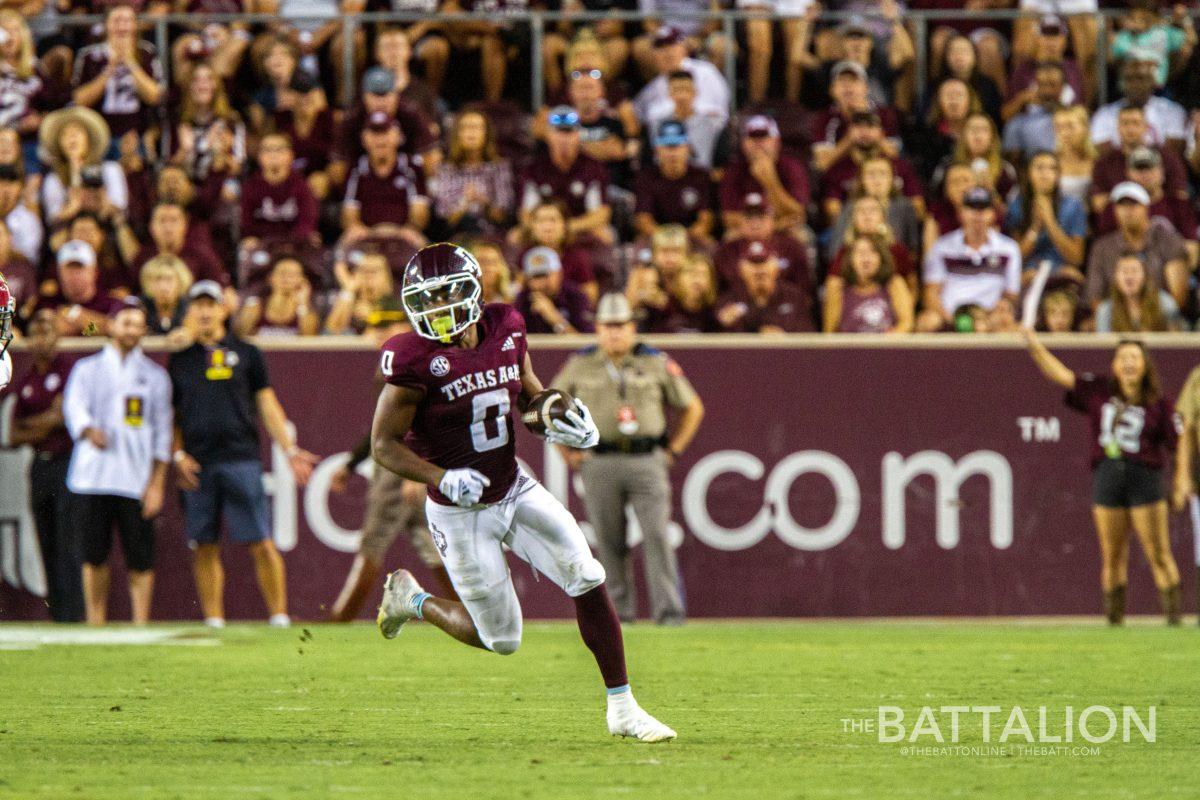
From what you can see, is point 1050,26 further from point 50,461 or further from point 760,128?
point 50,461

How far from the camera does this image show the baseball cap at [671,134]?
14.7 metres

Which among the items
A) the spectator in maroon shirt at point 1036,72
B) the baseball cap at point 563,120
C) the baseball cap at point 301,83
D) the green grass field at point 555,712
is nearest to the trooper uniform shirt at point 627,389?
the green grass field at point 555,712

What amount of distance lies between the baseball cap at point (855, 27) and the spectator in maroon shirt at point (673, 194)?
1784mm

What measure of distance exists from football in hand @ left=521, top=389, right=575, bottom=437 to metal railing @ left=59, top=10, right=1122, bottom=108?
8805 millimetres

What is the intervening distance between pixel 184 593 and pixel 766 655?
5226mm

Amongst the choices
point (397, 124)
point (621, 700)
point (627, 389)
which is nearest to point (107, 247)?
point (397, 124)

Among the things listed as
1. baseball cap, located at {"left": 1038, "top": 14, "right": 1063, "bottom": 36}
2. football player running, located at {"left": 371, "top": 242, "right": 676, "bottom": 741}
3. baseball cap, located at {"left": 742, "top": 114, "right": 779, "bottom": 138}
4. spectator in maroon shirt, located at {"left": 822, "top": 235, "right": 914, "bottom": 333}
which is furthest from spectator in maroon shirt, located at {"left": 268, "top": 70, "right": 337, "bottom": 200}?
football player running, located at {"left": 371, "top": 242, "right": 676, "bottom": 741}

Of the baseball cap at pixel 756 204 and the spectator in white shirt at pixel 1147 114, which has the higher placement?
the spectator in white shirt at pixel 1147 114

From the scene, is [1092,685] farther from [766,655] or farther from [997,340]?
[997,340]

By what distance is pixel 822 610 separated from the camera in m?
13.7

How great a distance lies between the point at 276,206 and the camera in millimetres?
14695

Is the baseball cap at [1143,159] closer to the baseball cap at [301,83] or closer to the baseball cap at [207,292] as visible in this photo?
the baseball cap at [301,83]

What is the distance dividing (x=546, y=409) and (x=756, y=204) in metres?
7.56

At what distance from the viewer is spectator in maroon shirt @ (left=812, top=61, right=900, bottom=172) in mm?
15164
